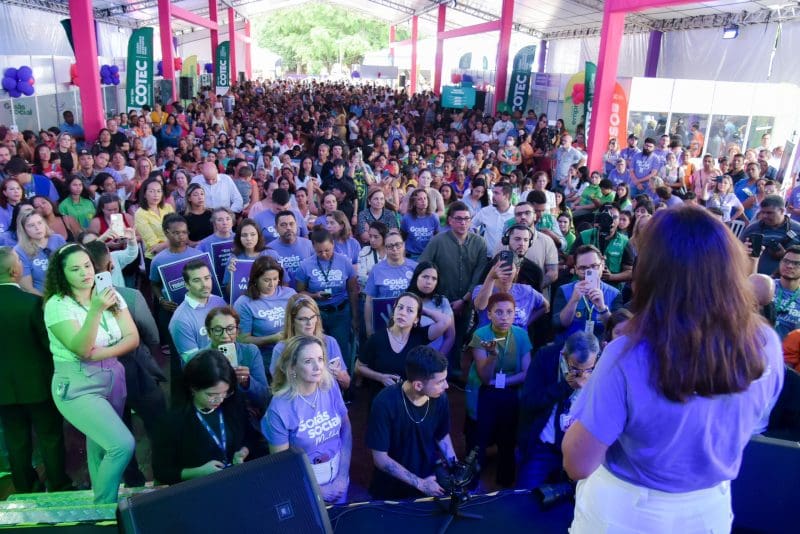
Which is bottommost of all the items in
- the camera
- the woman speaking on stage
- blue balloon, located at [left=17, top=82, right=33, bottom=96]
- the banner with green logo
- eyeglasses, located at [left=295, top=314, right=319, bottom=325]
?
the camera

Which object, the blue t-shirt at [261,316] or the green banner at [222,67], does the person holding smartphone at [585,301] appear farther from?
the green banner at [222,67]

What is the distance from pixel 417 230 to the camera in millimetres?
5508

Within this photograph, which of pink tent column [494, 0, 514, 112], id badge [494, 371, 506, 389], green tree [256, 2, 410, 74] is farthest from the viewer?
green tree [256, 2, 410, 74]

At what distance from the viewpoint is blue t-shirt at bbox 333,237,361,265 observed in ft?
16.1

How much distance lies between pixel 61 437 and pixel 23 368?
0.51 metres

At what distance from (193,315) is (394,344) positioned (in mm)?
1209

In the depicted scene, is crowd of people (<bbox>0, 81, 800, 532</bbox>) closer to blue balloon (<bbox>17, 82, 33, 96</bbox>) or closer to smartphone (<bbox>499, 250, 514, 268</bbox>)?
smartphone (<bbox>499, 250, 514, 268</bbox>)

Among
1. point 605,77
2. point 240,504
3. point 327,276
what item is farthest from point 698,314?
point 605,77

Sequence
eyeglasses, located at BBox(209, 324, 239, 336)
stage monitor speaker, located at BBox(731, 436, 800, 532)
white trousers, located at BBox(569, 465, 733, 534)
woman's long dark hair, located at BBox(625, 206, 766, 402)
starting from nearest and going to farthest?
woman's long dark hair, located at BBox(625, 206, 766, 402) → white trousers, located at BBox(569, 465, 733, 534) → stage monitor speaker, located at BBox(731, 436, 800, 532) → eyeglasses, located at BBox(209, 324, 239, 336)

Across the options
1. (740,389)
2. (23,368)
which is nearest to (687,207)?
(740,389)

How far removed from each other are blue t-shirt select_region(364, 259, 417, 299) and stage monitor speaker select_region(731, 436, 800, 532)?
2.57 m

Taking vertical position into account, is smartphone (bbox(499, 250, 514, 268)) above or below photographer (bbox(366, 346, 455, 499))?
above

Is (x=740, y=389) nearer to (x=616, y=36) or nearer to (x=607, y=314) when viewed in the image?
(x=607, y=314)

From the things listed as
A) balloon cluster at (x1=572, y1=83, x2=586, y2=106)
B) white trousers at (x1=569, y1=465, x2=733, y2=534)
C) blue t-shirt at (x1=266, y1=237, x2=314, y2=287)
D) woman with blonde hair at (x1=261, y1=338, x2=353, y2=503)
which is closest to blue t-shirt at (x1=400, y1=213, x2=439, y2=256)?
blue t-shirt at (x1=266, y1=237, x2=314, y2=287)
